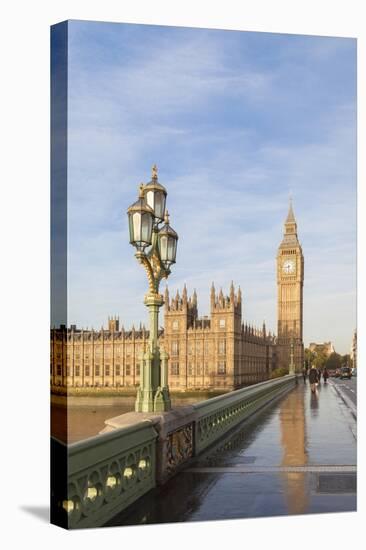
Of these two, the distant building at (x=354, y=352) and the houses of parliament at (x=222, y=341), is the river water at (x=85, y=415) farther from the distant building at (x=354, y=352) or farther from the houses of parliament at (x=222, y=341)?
the distant building at (x=354, y=352)

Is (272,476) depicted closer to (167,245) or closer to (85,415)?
(85,415)

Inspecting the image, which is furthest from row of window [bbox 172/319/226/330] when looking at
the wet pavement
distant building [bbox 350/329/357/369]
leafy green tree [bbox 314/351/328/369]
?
distant building [bbox 350/329/357/369]

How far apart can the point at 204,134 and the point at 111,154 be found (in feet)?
5.83

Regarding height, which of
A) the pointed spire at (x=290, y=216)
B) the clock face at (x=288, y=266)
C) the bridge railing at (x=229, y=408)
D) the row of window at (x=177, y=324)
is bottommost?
the bridge railing at (x=229, y=408)

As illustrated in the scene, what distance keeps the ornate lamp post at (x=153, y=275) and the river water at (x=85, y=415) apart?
77 centimetres

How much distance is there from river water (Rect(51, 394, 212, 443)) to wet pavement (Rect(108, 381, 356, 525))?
3.64 ft

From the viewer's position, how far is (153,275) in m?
12.5

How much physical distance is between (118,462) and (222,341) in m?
5.92

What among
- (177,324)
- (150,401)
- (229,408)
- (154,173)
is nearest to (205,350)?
(177,324)

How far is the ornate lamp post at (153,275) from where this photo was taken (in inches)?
471

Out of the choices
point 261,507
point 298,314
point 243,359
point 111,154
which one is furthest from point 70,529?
point 243,359

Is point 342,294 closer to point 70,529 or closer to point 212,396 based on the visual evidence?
point 212,396

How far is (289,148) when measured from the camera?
13.6m

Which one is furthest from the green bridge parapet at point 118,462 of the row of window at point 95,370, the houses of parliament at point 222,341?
the houses of parliament at point 222,341
